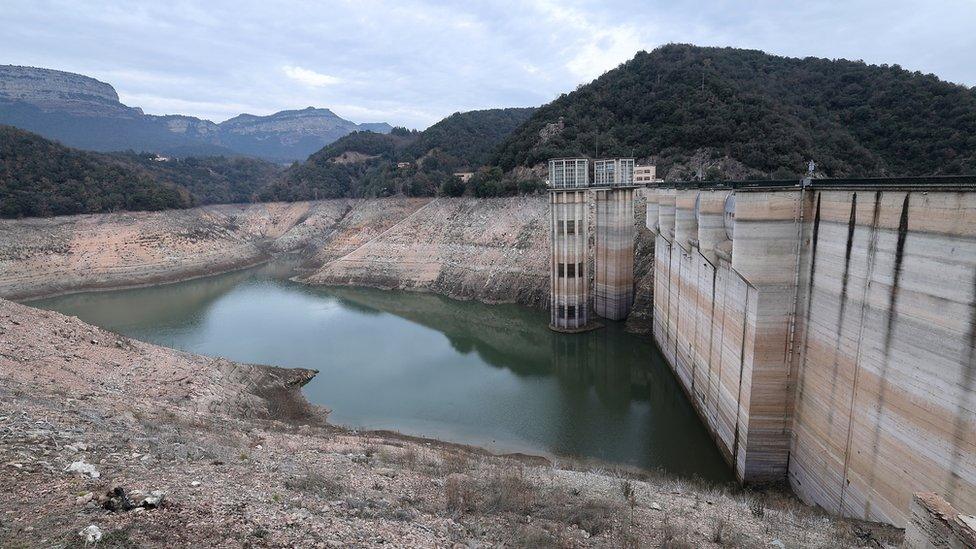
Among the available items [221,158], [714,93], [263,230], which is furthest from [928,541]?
[221,158]

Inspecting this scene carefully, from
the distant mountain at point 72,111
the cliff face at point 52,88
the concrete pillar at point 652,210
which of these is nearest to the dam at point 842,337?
the concrete pillar at point 652,210

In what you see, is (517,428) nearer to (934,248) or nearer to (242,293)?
(934,248)

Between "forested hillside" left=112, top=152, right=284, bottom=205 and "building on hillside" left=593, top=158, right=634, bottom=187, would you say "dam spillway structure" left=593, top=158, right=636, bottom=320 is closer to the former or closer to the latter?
"building on hillside" left=593, top=158, right=634, bottom=187

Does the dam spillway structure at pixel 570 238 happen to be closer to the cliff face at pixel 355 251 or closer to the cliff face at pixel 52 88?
the cliff face at pixel 355 251

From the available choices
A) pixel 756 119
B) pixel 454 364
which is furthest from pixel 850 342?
pixel 756 119

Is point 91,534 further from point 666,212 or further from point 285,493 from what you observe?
point 666,212
